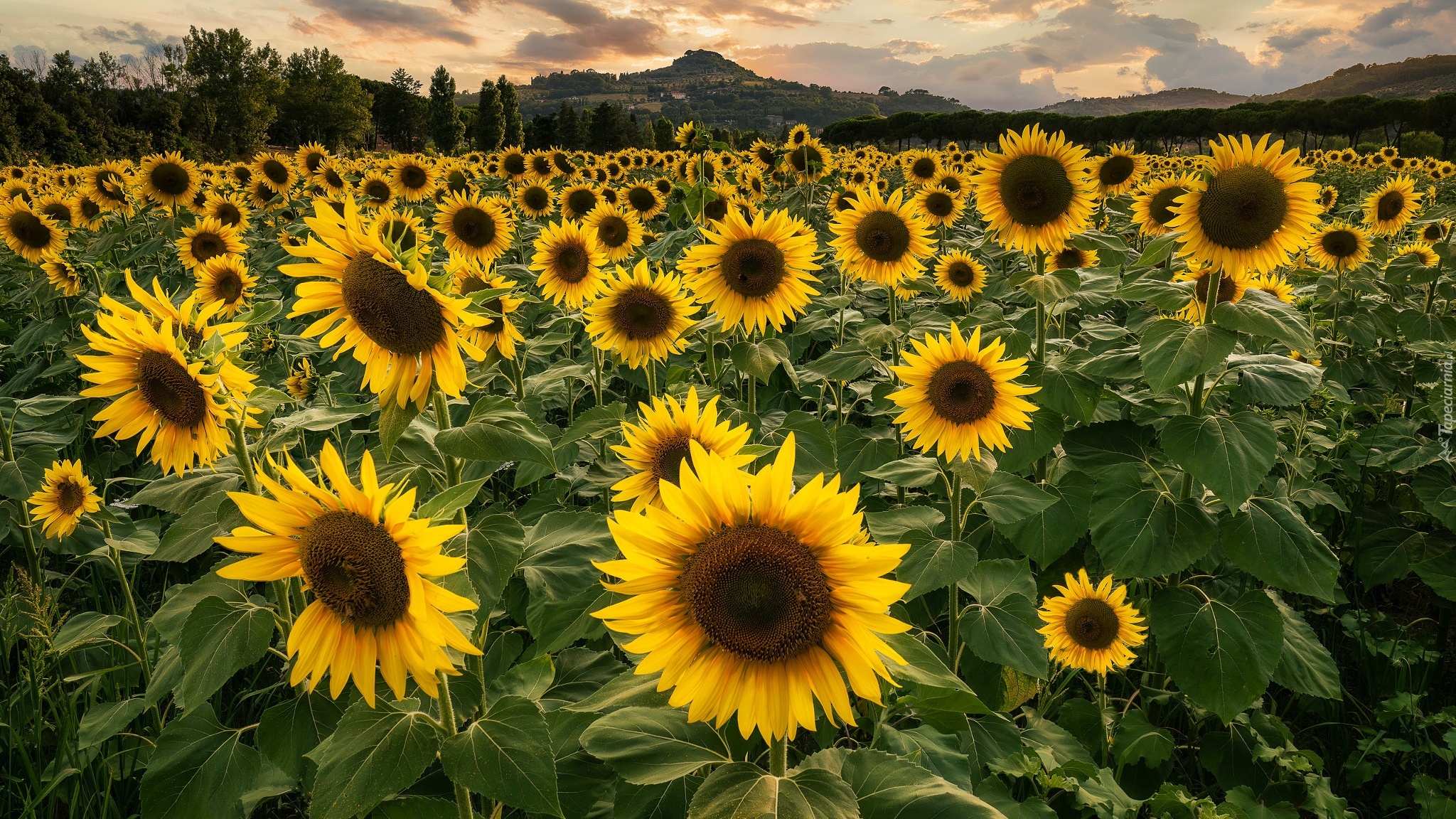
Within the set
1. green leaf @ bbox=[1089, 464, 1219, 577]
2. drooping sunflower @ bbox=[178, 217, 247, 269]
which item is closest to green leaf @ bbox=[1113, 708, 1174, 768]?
green leaf @ bbox=[1089, 464, 1219, 577]

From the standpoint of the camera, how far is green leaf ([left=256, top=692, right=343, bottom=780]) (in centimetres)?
191

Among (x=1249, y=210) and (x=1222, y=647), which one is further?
(x=1249, y=210)

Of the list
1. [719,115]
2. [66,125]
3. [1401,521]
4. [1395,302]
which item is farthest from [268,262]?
[719,115]

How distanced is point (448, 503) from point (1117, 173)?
8.83m

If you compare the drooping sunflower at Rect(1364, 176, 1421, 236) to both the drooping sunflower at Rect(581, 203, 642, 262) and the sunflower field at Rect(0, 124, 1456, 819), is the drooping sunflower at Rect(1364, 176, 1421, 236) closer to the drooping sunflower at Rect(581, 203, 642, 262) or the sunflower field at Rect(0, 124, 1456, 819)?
the sunflower field at Rect(0, 124, 1456, 819)

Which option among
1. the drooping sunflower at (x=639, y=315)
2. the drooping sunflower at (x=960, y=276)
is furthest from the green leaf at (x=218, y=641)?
the drooping sunflower at (x=960, y=276)

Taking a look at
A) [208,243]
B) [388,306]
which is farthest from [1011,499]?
[208,243]

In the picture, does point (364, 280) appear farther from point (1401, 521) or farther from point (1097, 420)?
point (1401, 521)

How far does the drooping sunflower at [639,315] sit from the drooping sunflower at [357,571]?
2381 millimetres

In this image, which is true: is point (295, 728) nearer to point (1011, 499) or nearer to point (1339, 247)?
point (1011, 499)

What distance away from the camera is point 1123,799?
2.37 meters

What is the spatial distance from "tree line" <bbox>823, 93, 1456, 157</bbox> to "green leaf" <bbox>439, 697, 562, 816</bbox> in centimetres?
4299

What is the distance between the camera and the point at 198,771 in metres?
2.10

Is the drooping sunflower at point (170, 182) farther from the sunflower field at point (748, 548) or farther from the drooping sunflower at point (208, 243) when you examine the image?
the sunflower field at point (748, 548)
